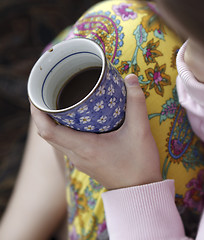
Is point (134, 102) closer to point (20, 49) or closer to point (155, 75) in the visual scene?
point (155, 75)

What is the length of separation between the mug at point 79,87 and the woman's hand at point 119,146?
0.7 inches

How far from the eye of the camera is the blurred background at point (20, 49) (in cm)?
127

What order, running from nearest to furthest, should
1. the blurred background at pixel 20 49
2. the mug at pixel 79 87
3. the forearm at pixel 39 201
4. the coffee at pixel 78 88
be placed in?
the mug at pixel 79 87
the coffee at pixel 78 88
the forearm at pixel 39 201
the blurred background at pixel 20 49

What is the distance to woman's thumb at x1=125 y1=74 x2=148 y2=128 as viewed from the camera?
1.81 ft

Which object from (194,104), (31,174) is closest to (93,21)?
(194,104)

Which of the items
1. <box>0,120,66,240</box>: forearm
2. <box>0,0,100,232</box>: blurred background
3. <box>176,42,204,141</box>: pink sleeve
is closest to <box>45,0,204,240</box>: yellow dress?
<box>176,42,204,141</box>: pink sleeve

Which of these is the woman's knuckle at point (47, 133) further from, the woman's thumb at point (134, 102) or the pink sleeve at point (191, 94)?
the pink sleeve at point (191, 94)

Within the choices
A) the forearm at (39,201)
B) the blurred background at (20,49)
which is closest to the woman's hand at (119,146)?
the forearm at (39,201)

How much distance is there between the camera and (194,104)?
2.01 ft

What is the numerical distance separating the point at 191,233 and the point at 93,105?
41 cm

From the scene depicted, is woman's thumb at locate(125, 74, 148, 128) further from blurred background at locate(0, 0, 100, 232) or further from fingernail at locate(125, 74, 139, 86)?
blurred background at locate(0, 0, 100, 232)

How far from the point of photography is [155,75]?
2.11ft

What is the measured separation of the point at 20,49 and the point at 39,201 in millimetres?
674

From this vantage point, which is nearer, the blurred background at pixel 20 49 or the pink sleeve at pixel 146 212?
the pink sleeve at pixel 146 212
